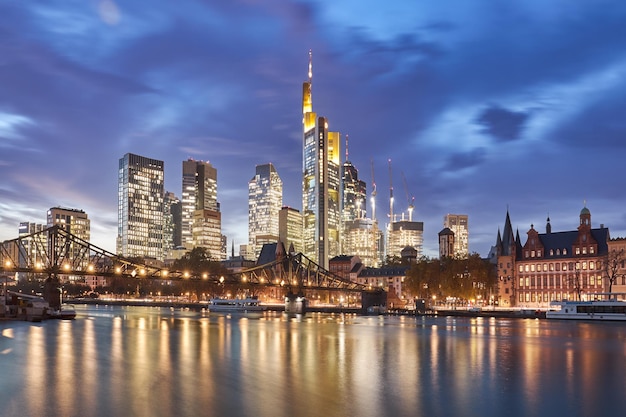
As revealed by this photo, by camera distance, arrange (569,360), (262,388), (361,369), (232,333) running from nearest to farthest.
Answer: (262,388) → (361,369) → (569,360) → (232,333)

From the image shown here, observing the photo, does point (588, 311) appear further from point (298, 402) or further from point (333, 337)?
point (298, 402)

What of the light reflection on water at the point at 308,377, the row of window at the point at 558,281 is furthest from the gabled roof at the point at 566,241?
the light reflection on water at the point at 308,377

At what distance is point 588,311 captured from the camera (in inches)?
5197

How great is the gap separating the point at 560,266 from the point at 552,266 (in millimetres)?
2392

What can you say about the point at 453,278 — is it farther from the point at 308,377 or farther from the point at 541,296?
the point at 308,377

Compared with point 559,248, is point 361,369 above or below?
below

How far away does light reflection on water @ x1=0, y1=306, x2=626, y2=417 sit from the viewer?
32.6m

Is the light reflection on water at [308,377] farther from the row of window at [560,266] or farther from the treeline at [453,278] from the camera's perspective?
the row of window at [560,266]

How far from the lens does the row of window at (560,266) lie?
167m

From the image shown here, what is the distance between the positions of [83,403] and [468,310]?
140 meters

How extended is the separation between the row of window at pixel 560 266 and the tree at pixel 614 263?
5.75m

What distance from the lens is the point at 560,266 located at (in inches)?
6865

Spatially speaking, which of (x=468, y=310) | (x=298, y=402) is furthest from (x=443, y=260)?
(x=298, y=402)

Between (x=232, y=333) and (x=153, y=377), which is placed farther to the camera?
(x=232, y=333)
